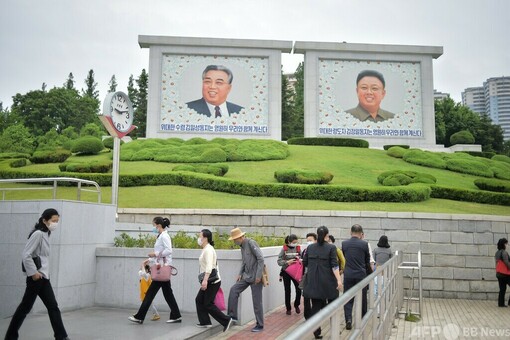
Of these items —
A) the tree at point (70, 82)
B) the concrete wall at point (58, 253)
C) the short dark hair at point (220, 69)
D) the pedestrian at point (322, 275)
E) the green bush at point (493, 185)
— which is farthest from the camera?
the tree at point (70, 82)

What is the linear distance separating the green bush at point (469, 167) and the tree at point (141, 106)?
35.4 meters

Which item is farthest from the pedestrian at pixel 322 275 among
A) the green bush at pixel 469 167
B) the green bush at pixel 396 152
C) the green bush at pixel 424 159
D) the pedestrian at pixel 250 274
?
the green bush at pixel 396 152

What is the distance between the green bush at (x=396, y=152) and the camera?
2764 cm

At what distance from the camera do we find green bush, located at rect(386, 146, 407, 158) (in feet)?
90.7

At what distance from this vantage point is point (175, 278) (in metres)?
8.67

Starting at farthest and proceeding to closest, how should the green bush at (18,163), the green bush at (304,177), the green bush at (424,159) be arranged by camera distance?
the green bush at (424,159) → the green bush at (18,163) → the green bush at (304,177)

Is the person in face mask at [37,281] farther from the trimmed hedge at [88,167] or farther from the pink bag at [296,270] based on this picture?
the trimmed hedge at [88,167]

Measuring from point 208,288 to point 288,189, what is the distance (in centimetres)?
1106

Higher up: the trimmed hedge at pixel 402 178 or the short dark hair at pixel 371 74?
the short dark hair at pixel 371 74

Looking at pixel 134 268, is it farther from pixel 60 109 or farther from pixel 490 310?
pixel 60 109

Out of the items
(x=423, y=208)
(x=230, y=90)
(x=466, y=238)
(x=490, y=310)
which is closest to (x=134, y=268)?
(x=490, y=310)

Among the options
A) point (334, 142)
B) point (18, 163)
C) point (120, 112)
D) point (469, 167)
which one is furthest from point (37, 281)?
point (334, 142)

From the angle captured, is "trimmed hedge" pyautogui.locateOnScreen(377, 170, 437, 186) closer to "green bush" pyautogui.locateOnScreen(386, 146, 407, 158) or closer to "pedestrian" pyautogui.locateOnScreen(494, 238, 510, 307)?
"green bush" pyautogui.locateOnScreen(386, 146, 407, 158)

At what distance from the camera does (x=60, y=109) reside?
56.9m
